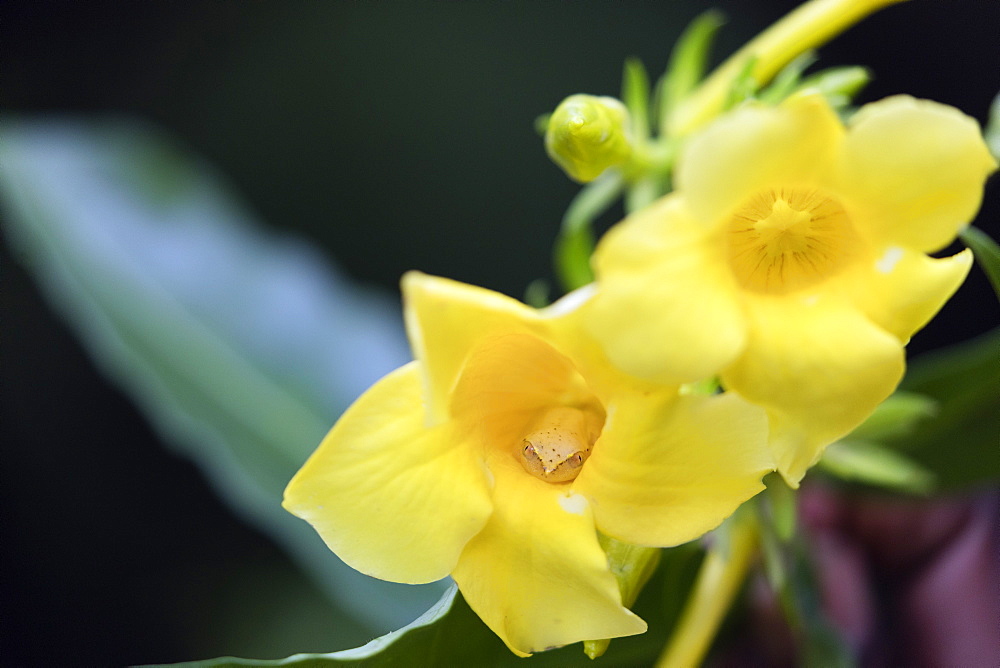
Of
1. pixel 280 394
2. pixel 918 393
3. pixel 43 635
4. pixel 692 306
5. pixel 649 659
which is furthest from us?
pixel 43 635

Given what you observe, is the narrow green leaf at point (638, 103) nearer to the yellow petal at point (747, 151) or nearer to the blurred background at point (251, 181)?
the yellow petal at point (747, 151)

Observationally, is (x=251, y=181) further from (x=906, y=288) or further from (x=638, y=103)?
(x=906, y=288)

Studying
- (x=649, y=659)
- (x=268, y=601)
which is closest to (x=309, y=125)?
(x=268, y=601)

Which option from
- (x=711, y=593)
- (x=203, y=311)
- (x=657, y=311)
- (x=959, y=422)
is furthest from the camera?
(x=203, y=311)

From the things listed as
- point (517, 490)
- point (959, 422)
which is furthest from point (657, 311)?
point (959, 422)

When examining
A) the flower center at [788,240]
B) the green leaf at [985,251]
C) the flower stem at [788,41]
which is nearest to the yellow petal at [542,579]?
the flower center at [788,240]

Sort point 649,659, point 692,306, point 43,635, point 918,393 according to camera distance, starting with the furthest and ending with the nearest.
Answer: point 43,635 → point 918,393 → point 649,659 → point 692,306

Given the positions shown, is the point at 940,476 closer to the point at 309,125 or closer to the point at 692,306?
the point at 692,306
